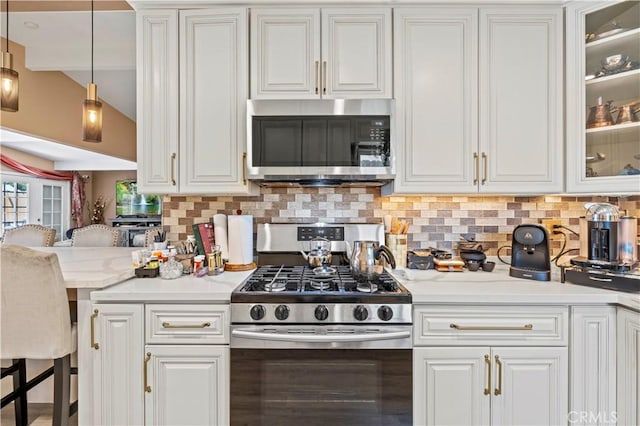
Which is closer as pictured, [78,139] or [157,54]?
[157,54]

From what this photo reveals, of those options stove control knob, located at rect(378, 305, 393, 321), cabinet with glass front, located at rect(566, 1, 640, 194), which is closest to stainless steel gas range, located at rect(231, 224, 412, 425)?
stove control knob, located at rect(378, 305, 393, 321)

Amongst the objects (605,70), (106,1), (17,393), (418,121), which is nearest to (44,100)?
(106,1)

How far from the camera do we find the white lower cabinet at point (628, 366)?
1.36 metres

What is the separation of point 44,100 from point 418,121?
5263mm

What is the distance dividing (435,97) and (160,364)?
73.4 inches

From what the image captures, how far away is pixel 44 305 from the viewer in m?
1.40

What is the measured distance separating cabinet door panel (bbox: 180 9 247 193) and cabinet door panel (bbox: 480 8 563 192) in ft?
4.28

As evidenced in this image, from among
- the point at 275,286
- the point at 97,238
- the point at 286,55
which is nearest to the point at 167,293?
the point at 275,286

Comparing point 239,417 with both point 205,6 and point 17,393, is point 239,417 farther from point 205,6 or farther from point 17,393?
point 205,6

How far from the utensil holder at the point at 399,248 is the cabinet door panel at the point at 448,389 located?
0.60m

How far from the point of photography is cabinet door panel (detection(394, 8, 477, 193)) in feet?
5.83

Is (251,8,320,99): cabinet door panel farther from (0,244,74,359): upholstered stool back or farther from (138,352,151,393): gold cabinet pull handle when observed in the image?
(138,352,151,393): gold cabinet pull handle

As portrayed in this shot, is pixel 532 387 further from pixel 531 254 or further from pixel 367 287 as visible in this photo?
pixel 367 287

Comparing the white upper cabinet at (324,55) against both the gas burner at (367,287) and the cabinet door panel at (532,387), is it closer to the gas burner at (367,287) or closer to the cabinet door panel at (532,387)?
the gas burner at (367,287)
